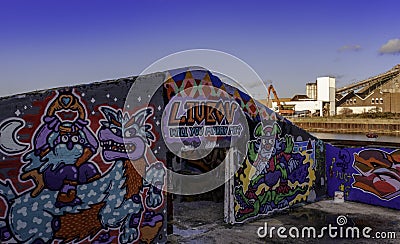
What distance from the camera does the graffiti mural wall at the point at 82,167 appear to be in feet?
25.0

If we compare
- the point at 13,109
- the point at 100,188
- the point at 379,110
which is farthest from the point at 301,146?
the point at 379,110

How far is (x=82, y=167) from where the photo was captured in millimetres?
8539

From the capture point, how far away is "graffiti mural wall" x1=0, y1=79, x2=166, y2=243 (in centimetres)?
761


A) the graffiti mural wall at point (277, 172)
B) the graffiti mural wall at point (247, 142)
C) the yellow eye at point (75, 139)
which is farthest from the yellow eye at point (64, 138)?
the graffiti mural wall at point (277, 172)

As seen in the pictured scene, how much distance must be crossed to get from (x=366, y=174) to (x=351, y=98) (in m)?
90.5

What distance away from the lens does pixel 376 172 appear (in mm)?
14250

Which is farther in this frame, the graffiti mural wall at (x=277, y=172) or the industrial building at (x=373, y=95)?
the industrial building at (x=373, y=95)

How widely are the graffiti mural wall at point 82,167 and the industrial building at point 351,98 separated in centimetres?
7587

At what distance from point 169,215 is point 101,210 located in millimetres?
3667

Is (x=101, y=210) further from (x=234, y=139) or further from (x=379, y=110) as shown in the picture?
(x=379, y=110)

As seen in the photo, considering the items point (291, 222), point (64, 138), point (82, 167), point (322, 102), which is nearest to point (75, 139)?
point (64, 138)

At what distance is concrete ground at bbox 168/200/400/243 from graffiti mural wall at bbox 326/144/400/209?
428 mm

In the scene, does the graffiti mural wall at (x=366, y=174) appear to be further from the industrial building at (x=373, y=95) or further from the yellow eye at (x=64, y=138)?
the industrial building at (x=373, y=95)

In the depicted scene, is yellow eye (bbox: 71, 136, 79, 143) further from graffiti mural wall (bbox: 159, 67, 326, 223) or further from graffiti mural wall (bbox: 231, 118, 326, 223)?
graffiti mural wall (bbox: 231, 118, 326, 223)
